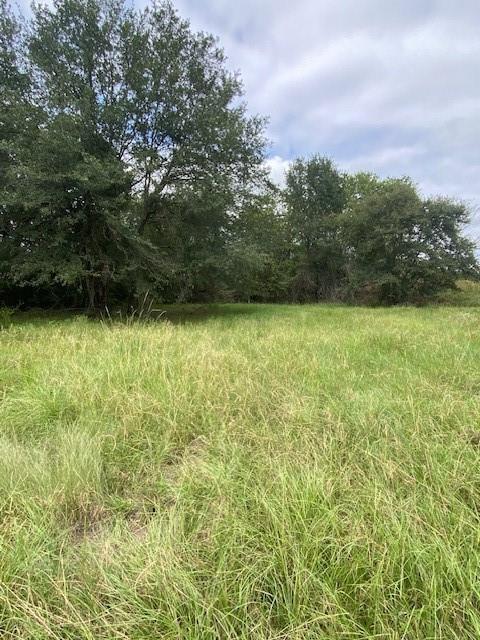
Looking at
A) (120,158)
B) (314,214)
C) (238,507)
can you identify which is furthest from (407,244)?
(238,507)

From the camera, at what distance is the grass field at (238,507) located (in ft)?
3.80

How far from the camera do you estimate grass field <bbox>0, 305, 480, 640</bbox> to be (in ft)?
3.80

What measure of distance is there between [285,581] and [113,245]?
1047cm

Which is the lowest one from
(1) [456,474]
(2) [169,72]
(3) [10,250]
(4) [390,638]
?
(4) [390,638]

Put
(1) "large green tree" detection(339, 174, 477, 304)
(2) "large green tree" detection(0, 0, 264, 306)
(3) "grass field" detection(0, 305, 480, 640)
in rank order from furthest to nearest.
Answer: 1. (1) "large green tree" detection(339, 174, 477, 304)
2. (2) "large green tree" detection(0, 0, 264, 306)
3. (3) "grass field" detection(0, 305, 480, 640)

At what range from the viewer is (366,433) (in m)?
2.32

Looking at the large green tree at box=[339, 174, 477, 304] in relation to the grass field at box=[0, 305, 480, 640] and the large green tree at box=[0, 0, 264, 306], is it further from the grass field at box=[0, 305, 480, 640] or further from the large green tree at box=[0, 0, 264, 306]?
the grass field at box=[0, 305, 480, 640]

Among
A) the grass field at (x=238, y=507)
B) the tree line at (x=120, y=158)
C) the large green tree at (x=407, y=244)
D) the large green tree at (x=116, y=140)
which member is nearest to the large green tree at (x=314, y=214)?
the large green tree at (x=407, y=244)

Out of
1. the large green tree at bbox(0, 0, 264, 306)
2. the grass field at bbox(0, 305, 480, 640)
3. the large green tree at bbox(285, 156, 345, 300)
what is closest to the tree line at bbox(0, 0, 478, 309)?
the large green tree at bbox(0, 0, 264, 306)

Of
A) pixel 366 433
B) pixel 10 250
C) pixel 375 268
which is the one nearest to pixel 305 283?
pixel 375 268

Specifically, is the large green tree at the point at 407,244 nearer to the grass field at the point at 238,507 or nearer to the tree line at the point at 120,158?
the tree line at the point at 120,158

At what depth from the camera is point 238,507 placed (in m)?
1.61

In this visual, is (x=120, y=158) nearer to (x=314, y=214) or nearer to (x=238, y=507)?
(x=238, y=507)

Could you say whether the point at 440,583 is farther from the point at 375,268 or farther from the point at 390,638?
the point at 375,268
